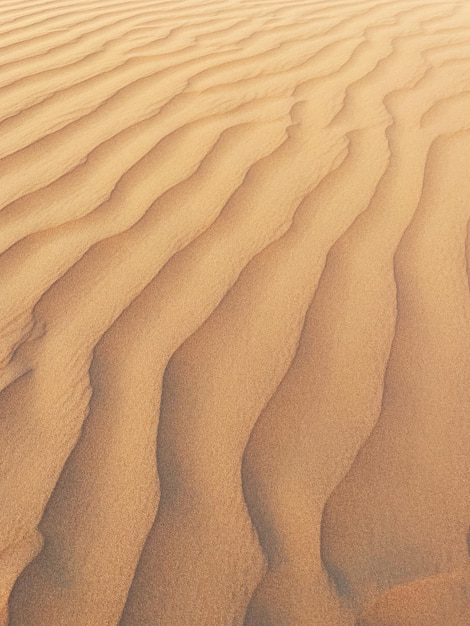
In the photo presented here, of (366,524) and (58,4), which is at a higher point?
(58,4)

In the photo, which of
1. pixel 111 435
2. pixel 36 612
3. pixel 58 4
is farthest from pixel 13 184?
pixel 58 4

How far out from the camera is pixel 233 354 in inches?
60.2

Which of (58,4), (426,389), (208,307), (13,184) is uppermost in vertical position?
(58,4)

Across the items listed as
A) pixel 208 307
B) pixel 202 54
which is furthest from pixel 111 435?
pixel 202 54

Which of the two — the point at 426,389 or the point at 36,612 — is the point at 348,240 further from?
the point at 36,612

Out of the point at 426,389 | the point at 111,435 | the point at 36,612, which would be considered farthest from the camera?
the point at 426,389

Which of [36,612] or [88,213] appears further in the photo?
[88,213]

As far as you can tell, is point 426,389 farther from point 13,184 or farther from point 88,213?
point 13,184

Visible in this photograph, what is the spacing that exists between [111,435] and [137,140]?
4.86 feet

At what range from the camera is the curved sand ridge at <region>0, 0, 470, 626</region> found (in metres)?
1.09

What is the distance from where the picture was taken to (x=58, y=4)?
4.39 metres

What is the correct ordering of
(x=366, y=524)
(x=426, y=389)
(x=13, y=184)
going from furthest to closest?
(x=13, y=184), (x=426, y=389), (x=366, y=524)

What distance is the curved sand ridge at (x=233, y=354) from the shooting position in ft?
3.58

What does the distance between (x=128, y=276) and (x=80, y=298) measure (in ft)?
0.48
